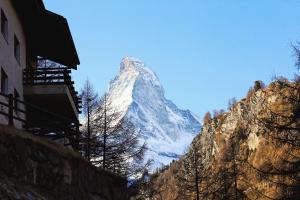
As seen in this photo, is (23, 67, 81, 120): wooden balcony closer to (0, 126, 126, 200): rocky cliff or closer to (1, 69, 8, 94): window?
(1, 69, 8, 94): window

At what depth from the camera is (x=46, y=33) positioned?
28.9m

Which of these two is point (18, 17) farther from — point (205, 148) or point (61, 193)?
point (205, 148)

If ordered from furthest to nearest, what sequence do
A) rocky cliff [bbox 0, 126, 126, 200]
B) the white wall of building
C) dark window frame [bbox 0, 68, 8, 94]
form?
1. the white wall of building
2. dark window frame [bbox 0, 68, 8, 94]
3. rocky cliff [bbox 0, 126, 126, 200]

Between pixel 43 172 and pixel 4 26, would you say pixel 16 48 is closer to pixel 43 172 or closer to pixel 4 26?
pixel 4 26

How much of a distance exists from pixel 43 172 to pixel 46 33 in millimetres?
12722

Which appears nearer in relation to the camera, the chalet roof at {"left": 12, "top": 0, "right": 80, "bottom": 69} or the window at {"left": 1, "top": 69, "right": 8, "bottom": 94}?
the window at {"left": 1, "top": 69, "right": 8, "bottom": 94}

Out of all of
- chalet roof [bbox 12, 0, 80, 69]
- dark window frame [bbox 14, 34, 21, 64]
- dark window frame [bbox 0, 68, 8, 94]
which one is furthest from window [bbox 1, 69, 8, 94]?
chalet roof [bbox 12, 0, 80, 69]

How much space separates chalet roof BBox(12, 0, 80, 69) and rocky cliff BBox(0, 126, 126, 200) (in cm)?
878

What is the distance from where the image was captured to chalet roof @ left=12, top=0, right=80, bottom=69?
2720 centimetres

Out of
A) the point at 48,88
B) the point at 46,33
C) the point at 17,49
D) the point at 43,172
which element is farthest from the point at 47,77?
the point at 43,172

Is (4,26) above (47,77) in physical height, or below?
above

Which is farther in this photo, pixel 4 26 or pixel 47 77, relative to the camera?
pixel 47 77

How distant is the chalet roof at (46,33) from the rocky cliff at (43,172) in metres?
8.78

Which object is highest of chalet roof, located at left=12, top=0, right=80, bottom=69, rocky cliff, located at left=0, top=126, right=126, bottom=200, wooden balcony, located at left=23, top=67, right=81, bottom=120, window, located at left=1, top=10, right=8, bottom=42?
chalet roof, located at left=12, top=0, right=80, bottom=69
